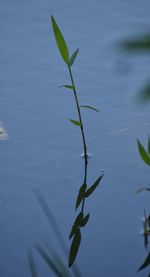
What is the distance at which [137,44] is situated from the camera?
448 mm

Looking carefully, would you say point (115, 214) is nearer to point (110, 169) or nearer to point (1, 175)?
point (110, 169)

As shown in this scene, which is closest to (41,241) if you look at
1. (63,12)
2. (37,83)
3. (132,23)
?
(37,83)

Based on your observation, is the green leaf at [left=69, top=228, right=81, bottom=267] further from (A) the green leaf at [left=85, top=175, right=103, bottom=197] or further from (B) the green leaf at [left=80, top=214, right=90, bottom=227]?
(A) the green leaf at [left=85, top=175, right=103, bottom=197]

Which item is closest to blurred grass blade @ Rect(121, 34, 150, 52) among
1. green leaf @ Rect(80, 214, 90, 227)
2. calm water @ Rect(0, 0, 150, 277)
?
calm water @ Rect(0, 0, 150, 277)

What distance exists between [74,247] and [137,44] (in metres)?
0.82

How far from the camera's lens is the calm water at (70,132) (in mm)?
1221

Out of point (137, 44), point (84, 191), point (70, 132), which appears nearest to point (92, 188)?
point (84, 191)

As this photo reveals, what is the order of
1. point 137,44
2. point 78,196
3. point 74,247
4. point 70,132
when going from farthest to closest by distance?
point 70,132 < point 78,196 < point 74,247 < point 137,44

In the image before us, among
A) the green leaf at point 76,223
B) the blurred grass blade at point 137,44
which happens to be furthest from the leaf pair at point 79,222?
the blurred grass blade at point 137,44

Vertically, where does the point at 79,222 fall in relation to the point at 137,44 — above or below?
below

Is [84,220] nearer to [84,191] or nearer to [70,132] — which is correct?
[84,191]

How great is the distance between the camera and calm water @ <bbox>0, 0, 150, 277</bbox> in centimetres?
122

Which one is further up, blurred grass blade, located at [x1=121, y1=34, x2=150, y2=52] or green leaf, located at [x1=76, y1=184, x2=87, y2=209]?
blurred grass blade, located at [x1=121, y1=34, x2=150, y2=52]

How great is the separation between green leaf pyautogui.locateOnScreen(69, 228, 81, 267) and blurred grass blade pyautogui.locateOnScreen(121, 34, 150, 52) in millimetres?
776
